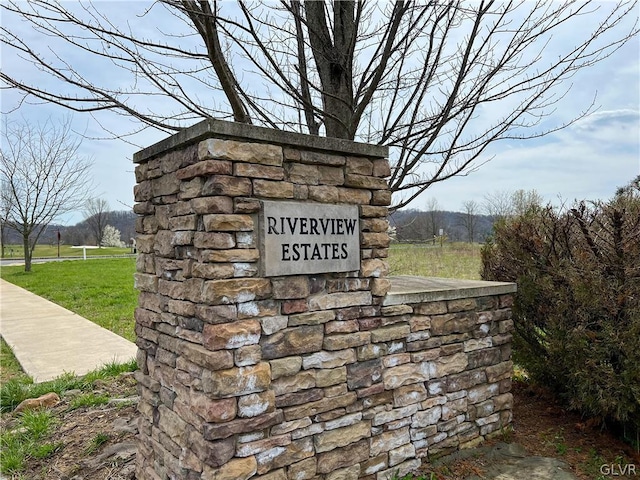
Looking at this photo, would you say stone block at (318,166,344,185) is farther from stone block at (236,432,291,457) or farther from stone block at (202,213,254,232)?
stone block at (236,432,291,457)

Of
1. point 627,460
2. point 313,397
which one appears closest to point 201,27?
point 313,397

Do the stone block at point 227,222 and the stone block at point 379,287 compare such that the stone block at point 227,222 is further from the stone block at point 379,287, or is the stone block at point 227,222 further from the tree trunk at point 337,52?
the tree trunk at point 337,52

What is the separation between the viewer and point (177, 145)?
7.58 ft

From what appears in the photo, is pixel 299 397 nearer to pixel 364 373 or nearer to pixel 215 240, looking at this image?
pixel 364 373

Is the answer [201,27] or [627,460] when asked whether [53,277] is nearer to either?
[201,27]

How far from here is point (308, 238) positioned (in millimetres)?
2387

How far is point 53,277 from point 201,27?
13710 millimetres

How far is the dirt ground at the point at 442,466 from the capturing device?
9.64 ft

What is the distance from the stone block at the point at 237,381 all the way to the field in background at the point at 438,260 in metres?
6.44

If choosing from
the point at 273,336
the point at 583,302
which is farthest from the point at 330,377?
the point at 583,302

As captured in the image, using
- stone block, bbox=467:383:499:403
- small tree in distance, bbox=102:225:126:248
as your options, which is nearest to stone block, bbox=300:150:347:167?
stone block, bbox=467:383:499:403

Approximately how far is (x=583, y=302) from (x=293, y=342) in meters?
2.23

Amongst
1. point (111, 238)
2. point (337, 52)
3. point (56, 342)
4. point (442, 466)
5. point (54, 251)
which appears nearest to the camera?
point (442, 466)

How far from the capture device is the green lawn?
25.9 ft
